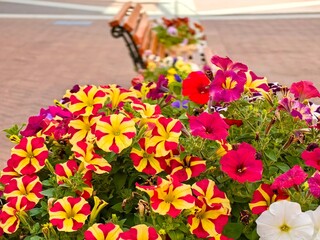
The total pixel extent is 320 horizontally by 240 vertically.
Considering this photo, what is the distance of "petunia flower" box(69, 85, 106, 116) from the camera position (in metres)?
2.44

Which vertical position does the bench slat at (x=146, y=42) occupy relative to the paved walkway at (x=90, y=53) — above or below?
above

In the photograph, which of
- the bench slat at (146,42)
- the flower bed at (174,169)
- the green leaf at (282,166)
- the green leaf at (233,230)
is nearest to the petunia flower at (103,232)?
the flower bed at (174,169)

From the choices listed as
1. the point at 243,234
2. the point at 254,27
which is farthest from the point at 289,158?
the point at 254,27

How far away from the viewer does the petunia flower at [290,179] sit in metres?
2.03

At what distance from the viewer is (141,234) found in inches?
76.8

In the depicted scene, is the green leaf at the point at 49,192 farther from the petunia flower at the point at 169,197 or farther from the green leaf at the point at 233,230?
the green leaf at the point at 233,230

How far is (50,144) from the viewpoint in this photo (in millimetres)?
2535

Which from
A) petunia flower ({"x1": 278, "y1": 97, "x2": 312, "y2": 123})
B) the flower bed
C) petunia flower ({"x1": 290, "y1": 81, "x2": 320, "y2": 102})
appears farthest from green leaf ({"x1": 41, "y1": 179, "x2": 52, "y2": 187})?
petunia flower ({"x1": 290, "y1": 81, "x2": 320, "y2": 102})

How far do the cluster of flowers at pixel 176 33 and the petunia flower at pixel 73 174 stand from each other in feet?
19.2

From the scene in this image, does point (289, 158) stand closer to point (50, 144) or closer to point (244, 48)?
point (50, 144)

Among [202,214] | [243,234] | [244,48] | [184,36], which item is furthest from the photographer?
[244,48]

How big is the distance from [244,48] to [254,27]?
6.85ft

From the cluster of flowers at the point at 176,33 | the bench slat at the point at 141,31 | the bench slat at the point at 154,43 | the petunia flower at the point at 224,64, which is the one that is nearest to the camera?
the petunia flower at the point at 224,64

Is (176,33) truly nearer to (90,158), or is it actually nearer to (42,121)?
(42,121)
